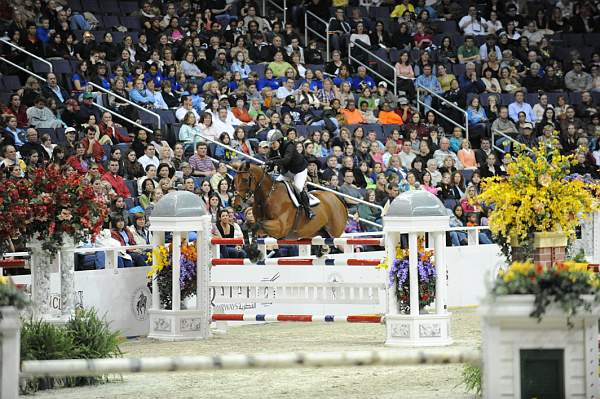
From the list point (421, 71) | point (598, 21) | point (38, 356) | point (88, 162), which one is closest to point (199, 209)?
point (88, 162)

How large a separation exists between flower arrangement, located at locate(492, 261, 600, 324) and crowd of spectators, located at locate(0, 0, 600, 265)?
730 cm

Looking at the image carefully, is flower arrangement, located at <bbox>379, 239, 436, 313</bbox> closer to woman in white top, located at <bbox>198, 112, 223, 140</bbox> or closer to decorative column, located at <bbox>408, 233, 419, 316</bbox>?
decorative column, located at <bbox>408, 233, 419, 316</bbox>

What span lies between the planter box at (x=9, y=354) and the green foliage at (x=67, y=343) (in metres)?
2.77

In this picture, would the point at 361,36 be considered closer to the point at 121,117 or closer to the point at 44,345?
the point at 121,117

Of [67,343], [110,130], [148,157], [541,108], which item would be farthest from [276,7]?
[67,343]

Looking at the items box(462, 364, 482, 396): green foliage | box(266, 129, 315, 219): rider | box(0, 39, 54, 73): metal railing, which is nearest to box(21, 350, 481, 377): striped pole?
box(462, 364, 482, 396): green foliage

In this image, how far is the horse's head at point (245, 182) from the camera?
698 inches

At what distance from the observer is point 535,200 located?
12602mm

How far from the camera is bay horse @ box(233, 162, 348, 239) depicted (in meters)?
17.9

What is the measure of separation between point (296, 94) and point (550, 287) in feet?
51.8

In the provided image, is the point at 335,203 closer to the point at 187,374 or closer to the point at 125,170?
the point at 125,170

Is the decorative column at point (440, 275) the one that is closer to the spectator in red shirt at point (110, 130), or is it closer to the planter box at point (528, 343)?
the planter box at point (528, 343)

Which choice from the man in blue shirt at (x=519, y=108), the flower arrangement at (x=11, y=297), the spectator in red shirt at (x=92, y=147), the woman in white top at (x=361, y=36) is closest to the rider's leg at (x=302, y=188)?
the spectator in red shirt at (x=92, y=147)

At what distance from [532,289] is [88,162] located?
11517 mm
